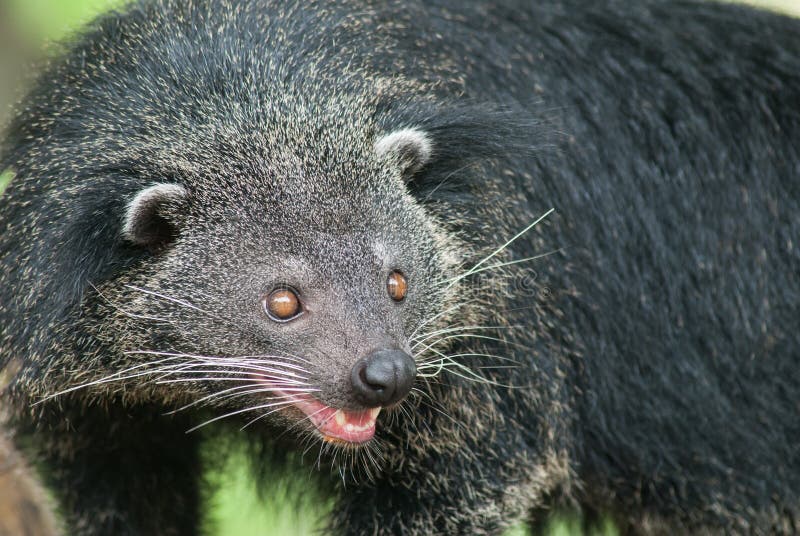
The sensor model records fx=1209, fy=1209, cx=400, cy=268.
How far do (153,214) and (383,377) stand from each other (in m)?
1.24

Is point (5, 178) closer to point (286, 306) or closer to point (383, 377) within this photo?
point (286, 306)

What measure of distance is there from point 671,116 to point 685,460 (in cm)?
182

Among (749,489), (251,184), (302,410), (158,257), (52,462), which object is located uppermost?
(251,184)

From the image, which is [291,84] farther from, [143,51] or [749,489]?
[749,489]

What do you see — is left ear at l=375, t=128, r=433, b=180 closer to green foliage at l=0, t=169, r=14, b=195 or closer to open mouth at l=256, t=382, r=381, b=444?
open mouth at l=256, t=382, r=381, b=444

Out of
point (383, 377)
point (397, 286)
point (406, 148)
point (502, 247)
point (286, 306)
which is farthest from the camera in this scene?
point (502, 247)

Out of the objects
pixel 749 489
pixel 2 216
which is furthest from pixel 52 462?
pixel 749 489

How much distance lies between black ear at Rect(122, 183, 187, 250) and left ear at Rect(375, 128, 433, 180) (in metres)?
0.92

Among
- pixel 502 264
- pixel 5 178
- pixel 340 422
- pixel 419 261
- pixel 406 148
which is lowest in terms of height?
pixel 340 422

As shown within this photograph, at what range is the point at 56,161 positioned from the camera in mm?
5309

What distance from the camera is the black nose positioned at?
479 centimetres

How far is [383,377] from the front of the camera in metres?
4.79

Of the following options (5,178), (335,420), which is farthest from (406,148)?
(5,178)

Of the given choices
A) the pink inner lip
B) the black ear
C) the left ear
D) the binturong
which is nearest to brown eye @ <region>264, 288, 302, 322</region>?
the binturong
